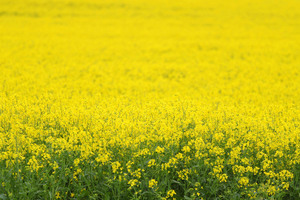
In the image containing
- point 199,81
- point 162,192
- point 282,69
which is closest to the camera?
point 162,192

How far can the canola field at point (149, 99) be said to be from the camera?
4406 mm

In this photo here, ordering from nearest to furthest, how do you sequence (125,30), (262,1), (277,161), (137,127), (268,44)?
(277,161) → (137,127) → (268,44) → (125,30) → (262,1)

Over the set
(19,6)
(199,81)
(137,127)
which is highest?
(19,6)

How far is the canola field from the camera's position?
441 centimetres

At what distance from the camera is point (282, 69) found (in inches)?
529

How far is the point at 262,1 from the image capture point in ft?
98.5

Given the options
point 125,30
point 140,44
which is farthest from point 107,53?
point 125,30

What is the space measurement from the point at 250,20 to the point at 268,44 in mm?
7311

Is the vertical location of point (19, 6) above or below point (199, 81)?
above

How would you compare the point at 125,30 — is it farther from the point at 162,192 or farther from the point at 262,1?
the point at 162,192

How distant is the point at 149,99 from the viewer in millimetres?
8891

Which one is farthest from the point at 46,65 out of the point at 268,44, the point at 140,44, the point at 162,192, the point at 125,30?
the point at 268,44

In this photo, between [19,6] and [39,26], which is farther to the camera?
[19,6]

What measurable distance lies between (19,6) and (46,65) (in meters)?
14.9
